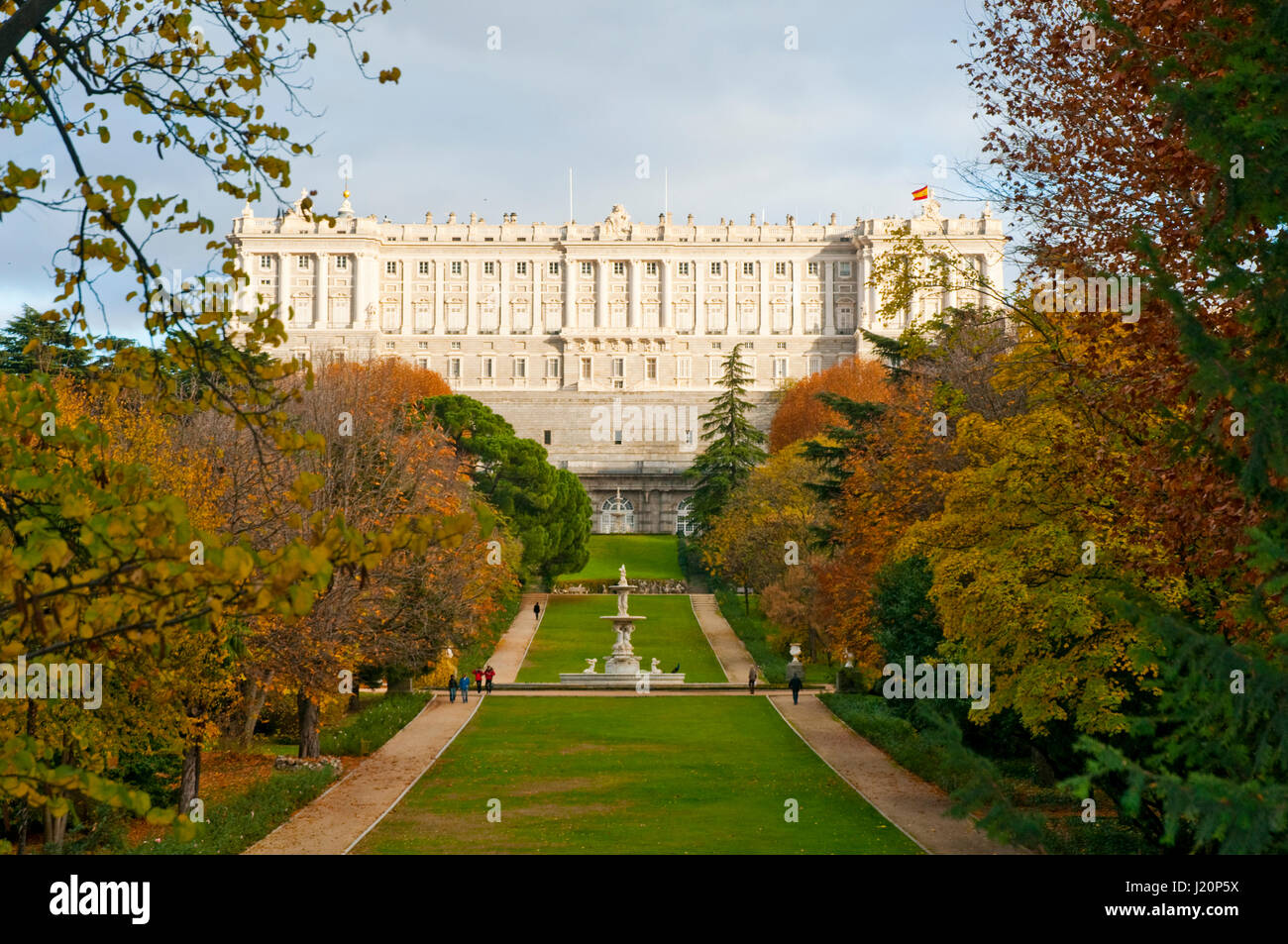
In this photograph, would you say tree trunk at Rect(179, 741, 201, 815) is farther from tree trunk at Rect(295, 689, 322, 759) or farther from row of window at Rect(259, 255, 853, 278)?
row of window at Rect(259, 255, 853, 278)

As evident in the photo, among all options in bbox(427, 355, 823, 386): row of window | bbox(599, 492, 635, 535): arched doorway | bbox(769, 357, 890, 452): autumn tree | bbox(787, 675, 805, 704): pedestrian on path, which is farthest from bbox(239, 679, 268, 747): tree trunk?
bbox(427, 355, 823, 386): row of window

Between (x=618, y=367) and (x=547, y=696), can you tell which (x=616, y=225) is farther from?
(x=547, y=696)

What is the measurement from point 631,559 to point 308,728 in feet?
147

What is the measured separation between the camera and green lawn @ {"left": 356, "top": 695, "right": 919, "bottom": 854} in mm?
19172

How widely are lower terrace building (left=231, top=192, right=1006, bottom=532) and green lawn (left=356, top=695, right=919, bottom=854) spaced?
7863 centimetres

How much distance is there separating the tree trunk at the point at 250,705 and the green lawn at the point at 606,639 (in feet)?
41.0

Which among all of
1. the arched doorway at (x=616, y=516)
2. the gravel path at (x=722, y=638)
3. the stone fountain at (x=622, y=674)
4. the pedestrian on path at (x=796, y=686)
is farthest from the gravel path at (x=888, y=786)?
the arched doorway at (x=616, y=516)

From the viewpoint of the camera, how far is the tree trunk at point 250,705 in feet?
89.5

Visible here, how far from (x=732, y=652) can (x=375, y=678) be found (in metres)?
16.1

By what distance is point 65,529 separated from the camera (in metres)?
6.23

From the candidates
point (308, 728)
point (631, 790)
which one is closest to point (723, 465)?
point (308, 728)

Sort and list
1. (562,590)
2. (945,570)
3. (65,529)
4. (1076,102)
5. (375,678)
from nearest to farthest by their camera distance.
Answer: (65,529)
(1076,102)
(945,570)
(375,678)
(562,590)

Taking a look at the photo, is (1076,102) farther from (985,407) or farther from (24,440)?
(985,407)

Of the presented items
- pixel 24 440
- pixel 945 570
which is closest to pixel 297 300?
pixel 945 570
